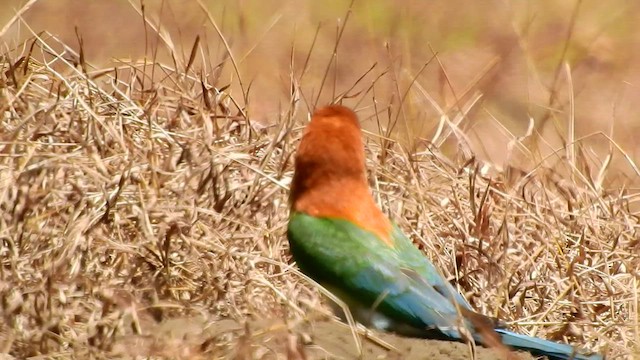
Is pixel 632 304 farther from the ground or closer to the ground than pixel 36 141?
closer to the ground

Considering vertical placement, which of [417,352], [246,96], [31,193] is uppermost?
[246,96]

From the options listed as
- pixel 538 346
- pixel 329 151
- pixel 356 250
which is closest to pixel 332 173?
pixel 329 151

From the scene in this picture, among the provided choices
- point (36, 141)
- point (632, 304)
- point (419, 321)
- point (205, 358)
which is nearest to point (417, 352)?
point (419, 321)

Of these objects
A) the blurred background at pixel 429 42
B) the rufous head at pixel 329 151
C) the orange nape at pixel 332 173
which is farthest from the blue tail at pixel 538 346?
the blurred background at pixel 429 42

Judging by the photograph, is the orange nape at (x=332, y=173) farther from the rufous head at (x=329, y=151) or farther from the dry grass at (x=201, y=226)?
the dry grass at (x=201, y=226)

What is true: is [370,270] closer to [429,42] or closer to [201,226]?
[201,226]

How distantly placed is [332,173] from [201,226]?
416 millimetres

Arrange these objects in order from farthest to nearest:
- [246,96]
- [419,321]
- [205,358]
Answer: [246,96] → [419,321] → [205,358]

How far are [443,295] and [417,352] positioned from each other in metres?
0.34

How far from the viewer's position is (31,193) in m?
3.98

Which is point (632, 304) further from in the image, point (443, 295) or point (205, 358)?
point (205, 358)

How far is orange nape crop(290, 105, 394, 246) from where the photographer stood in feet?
13.7

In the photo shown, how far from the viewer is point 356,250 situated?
407cm

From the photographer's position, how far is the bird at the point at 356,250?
13.0 feet
